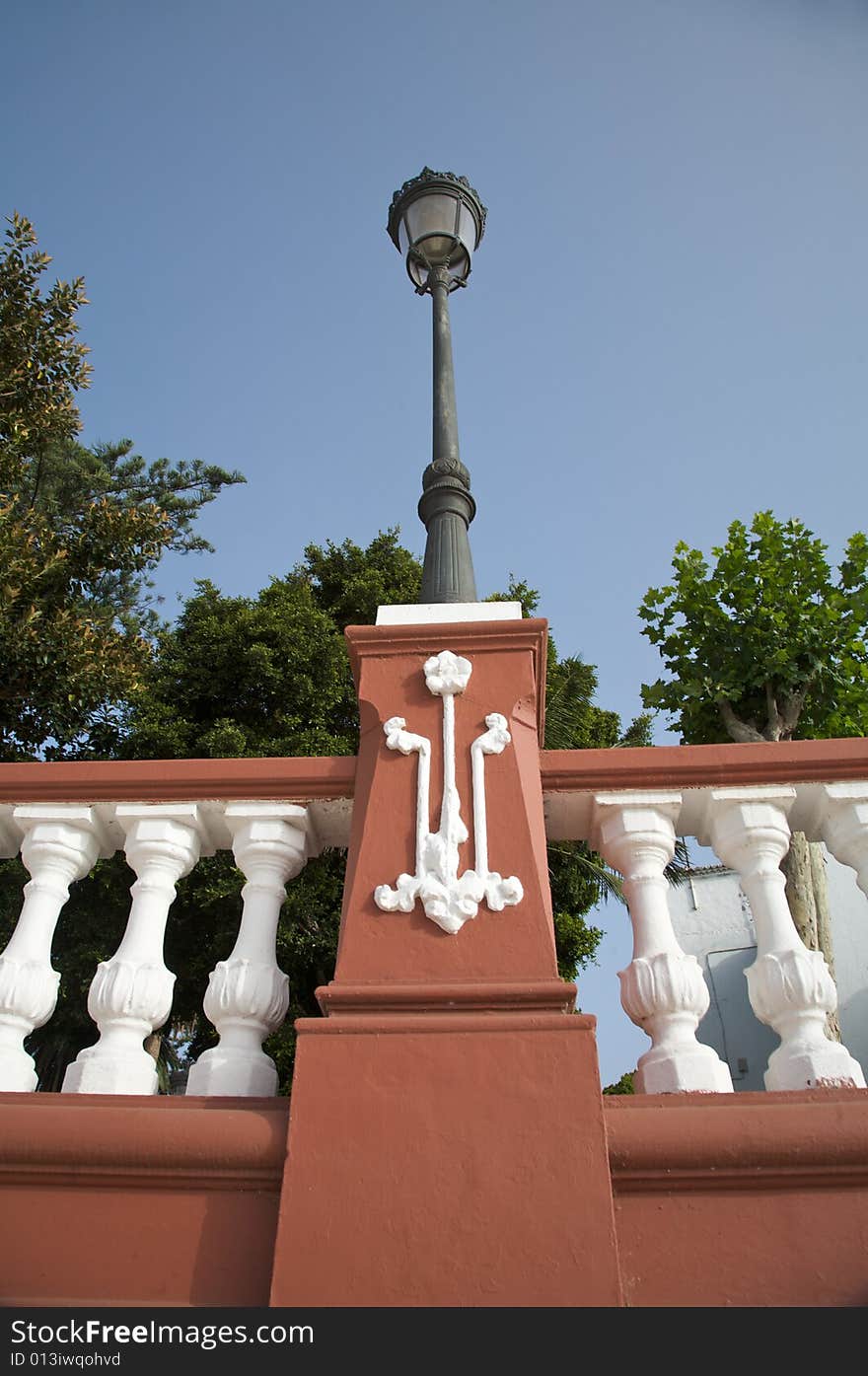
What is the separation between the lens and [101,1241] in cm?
200

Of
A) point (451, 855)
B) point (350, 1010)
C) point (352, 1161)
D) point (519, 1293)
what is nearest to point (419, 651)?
point (451, 855)

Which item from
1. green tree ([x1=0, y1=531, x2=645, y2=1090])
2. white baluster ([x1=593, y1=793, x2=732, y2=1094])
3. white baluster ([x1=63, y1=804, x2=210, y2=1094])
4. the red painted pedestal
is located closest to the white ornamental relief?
the red painted pedestal

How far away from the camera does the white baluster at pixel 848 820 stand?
2.52 metres

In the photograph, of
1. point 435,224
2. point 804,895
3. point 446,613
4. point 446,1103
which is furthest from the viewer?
point 804,895

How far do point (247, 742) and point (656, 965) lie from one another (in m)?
8.22

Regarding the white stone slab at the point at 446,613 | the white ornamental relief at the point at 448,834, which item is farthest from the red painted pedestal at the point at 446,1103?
the white stone slab at the point at 446,613

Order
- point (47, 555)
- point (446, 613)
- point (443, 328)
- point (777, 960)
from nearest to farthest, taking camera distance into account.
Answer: point (777, 960) < point (446, 613) < point (443, 328) < point (47, 555)

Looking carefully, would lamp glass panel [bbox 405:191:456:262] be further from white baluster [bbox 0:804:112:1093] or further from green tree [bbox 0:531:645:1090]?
green tree [bbox 0:531:645:1090]

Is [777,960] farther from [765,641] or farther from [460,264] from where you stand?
[765,641]

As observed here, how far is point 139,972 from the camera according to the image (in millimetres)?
2369

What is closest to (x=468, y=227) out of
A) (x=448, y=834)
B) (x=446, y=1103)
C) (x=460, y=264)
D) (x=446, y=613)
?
(x=460, y=264)

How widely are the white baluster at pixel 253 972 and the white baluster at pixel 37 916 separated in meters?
0.40
